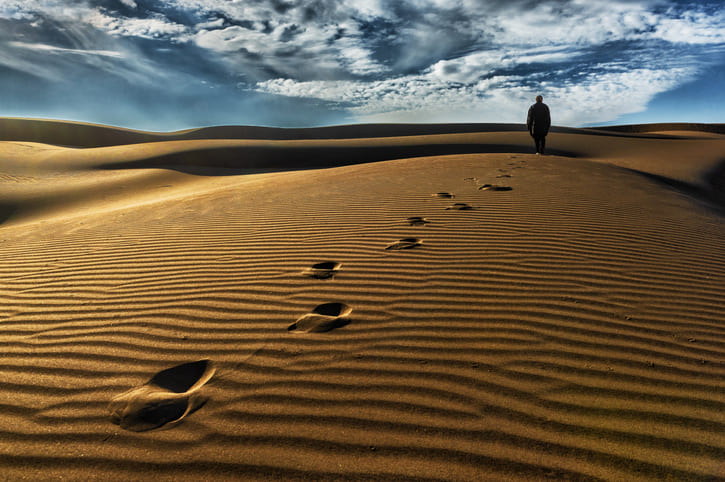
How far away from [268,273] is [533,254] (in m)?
2.69

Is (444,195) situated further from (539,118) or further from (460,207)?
(539,118)

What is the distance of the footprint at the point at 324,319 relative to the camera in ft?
9.46

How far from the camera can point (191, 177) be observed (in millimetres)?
16625

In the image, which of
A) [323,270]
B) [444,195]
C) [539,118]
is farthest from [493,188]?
[539,118]

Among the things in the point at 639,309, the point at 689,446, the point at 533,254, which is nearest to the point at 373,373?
the point at 689,446

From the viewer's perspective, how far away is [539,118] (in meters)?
12.3

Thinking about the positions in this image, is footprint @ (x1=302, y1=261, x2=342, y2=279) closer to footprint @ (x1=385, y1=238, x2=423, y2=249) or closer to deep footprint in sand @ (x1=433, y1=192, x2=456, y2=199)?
footprint @ (x1=385, y1=238, x2=423, y2=249)

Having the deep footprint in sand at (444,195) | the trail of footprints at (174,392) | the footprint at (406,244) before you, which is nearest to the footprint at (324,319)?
the trail of footprints at (174,392)

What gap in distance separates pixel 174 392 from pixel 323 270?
1.84 m

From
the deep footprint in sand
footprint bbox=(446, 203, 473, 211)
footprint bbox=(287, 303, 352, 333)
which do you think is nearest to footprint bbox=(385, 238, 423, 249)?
footprint bbox=(287, 303, 352, 333)

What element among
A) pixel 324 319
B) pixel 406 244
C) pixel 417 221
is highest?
pixel 417 221

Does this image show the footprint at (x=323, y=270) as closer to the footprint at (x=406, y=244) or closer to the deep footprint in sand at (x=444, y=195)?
the footprint at (x=406, y=244)

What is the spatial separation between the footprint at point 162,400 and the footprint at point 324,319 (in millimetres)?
674

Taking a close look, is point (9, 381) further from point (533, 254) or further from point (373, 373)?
point (533, 254)
